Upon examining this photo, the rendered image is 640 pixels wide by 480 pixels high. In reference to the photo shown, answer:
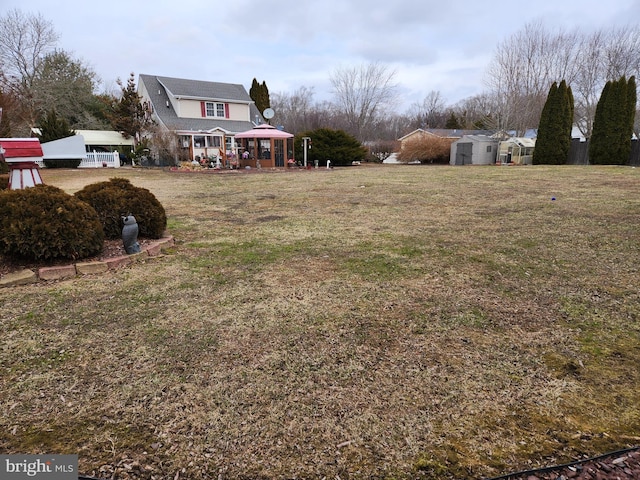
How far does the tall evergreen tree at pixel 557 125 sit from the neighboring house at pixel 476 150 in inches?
135

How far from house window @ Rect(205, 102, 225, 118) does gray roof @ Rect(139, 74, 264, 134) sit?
386 millimetres

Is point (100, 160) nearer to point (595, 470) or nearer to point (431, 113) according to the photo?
point (595, 470)

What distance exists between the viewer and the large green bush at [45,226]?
3.50 meters

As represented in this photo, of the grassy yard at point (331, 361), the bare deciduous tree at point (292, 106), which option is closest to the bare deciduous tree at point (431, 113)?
the bare deciduous tree at point (292, 106)

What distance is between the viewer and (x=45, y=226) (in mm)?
3562

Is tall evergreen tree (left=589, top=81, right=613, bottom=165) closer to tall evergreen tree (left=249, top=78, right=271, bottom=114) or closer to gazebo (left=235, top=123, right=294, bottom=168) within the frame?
gazebo (left=235, top=123, right=294, bottom=168)

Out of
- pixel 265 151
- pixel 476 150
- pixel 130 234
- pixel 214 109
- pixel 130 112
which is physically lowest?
pixel 130 234

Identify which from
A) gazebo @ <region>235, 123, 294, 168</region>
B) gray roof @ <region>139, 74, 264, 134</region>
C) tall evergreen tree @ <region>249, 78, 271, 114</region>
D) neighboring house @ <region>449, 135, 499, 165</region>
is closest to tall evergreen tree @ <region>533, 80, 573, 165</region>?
neighboring house @ <region>449, 135, 499, 165</region>

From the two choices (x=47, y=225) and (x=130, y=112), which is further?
(x=130, y=112)

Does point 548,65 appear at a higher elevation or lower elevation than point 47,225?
higher

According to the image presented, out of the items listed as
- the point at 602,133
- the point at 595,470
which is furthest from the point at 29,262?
the point at 602,133

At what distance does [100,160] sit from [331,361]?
25.1 m

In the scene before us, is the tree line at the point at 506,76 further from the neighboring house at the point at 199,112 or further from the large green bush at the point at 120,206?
the large green bush at the point at 120,206

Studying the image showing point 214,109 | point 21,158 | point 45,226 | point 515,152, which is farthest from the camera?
point 214,109
